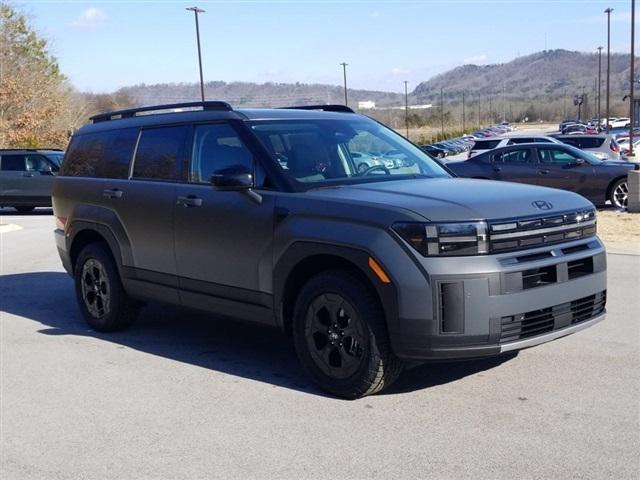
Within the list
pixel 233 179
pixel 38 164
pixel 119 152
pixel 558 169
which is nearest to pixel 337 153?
pixel 233 179

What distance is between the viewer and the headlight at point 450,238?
5055mm

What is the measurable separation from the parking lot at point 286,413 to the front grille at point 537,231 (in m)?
1.01

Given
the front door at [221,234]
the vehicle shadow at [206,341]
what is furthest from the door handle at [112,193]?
the vehicle shadow at [206,341]

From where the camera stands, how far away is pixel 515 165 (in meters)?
19.9

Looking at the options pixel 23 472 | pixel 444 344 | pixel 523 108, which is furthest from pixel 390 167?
pixel 523 108

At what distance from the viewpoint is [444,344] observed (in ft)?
16.8

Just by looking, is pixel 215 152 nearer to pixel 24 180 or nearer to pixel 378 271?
pixel 378 271

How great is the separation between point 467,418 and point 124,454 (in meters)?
2.04

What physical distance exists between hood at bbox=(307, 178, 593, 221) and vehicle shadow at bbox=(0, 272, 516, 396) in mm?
1328

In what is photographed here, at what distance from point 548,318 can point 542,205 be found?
0.72 meters

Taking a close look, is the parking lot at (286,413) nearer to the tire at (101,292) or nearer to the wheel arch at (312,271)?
the tire at (101,292)

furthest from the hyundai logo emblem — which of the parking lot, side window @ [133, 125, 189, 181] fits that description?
side window @ [133, 125, 189, 181]

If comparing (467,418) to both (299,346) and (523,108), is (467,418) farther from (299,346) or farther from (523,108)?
(523,108)

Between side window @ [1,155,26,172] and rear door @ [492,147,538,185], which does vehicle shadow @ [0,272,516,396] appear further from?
side window @ [1,155,26,172]
